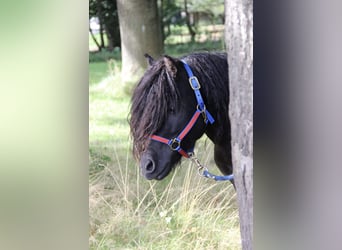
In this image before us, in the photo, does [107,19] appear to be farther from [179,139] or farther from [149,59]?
[179,139]

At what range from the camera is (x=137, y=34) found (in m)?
2.84

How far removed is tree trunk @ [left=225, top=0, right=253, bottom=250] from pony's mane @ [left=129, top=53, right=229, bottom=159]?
57 millimetres

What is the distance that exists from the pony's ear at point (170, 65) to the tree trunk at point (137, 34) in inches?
3.8

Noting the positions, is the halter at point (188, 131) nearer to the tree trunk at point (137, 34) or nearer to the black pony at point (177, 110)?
the black pony at point (177, 110)

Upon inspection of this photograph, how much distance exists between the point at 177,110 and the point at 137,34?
1.41 feet

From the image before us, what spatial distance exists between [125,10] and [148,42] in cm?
19

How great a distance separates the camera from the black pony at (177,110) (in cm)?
278

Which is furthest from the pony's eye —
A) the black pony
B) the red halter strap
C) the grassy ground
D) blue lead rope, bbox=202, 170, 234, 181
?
blue lead rope, bbox=202, 170, 234, 181

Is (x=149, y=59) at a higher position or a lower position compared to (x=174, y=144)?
higher

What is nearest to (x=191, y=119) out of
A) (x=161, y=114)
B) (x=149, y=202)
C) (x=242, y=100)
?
(x=161, y=114)
